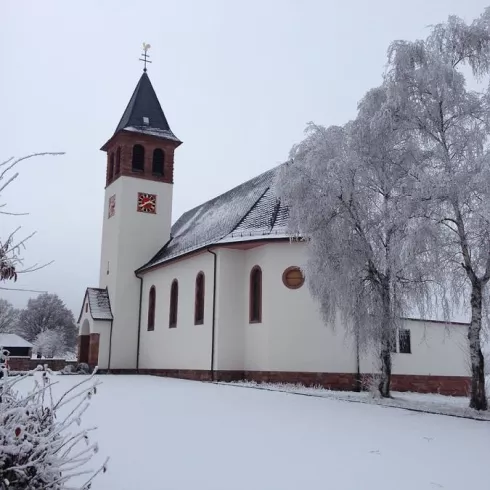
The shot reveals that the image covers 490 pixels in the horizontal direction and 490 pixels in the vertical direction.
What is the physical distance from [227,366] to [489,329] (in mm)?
9705

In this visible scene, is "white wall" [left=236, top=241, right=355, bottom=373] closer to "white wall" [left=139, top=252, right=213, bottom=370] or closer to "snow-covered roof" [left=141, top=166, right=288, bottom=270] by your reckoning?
"snow-covered roof" [left=141, top=166, right=288, bottom=270]

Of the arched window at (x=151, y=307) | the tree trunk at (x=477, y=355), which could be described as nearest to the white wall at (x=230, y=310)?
the arched window at (x=151, y=307)

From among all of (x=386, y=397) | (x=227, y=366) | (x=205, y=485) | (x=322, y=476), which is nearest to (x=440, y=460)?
(x=322, y=476)

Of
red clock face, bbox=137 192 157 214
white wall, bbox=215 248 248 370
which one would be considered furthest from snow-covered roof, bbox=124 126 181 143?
white wall, bbox=215 248 248 370

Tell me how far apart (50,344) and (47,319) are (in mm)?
6352

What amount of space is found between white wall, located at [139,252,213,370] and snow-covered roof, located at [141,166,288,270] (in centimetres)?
61

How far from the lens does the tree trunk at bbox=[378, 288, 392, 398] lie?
539 inches

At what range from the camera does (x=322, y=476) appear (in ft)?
20.0

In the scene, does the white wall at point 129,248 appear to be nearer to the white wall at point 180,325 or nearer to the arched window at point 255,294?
the white wall at point 180,325

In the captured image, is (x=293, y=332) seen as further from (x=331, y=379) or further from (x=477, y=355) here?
(x=477, y=355)

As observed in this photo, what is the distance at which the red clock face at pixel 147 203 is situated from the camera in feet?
92.9

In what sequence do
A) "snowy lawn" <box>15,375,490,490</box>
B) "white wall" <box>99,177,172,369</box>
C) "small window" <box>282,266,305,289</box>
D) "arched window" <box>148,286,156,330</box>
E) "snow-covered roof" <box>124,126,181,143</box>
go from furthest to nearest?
"snow-covered roof" <box>124,126,181,143</box> < "white wall" <box>99,177,172,369</box> < "arched window" <box>148,286,156,330</box> < "small window" <box>282,266,305,289</box> < "snowy lawn" <box>15,375,490,490</box>

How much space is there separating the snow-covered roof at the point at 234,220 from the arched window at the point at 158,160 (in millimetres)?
2871

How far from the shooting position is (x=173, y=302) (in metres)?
24.0
